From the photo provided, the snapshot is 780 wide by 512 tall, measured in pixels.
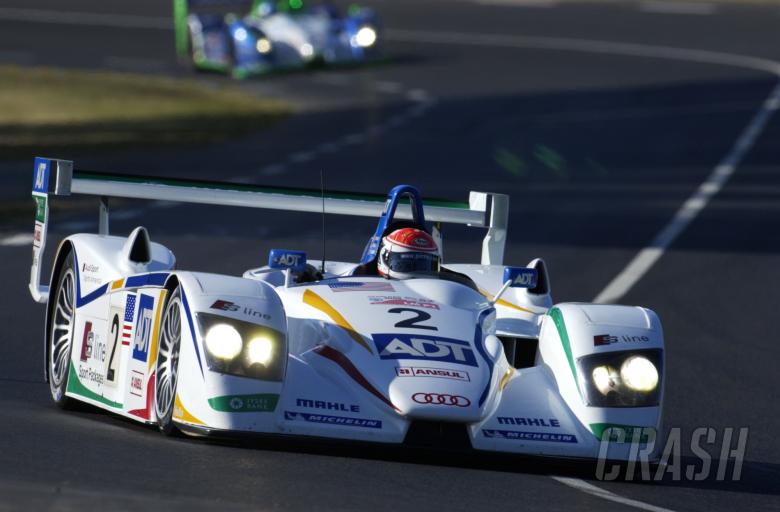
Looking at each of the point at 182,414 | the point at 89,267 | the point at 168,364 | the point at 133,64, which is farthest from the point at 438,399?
the point at 133,64

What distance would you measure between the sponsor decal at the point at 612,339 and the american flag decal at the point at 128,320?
236cm

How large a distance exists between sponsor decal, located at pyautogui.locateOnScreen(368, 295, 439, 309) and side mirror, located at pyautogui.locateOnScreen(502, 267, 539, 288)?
960 millimetres

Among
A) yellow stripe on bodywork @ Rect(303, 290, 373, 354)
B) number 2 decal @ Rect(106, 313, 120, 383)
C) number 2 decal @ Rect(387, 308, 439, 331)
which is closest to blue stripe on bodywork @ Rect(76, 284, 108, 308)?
number 2 decal @ Rect(106, 313, 120, 383)

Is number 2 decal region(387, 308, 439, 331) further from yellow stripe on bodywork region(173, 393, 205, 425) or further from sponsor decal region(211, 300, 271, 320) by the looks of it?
yellow stripe on bodywork region(173, 393, 205, 425)

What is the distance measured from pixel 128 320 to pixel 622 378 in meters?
2.53

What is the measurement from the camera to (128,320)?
9281 millimetres

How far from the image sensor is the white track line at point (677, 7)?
53250mm

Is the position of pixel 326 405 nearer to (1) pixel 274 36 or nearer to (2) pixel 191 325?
(2) pixel 191 325

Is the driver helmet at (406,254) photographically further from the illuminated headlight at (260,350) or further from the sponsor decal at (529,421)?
the illuminated headlight at (260,350)

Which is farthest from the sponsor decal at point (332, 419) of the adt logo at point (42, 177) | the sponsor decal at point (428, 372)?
the adt logo at point (42, 177)

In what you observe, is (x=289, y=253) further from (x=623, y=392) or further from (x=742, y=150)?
(x=742, y=150)

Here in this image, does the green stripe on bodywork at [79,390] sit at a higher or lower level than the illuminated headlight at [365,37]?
lower

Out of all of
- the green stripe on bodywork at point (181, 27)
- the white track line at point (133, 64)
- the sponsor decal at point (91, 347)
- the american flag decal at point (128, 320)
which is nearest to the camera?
the american flag decal at point (128, 320)

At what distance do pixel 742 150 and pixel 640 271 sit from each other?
12489 millimetres
